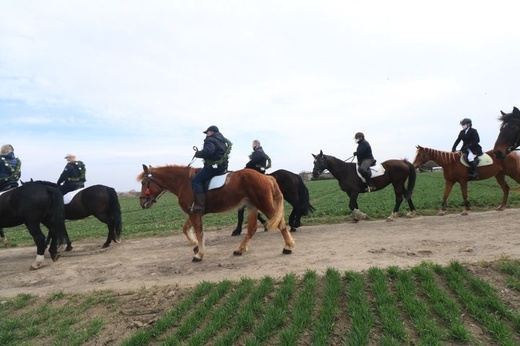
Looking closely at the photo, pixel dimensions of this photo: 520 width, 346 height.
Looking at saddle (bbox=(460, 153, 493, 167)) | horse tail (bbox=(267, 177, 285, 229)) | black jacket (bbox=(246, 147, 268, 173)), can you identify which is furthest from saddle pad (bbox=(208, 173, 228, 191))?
saddle (bbox=(460, 153, 493, 167))

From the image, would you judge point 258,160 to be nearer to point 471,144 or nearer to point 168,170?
point 168,170

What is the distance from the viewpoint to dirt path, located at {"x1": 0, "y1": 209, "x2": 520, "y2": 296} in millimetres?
6391

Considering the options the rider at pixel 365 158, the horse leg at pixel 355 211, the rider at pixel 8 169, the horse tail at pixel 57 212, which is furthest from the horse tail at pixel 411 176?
the rider at pixel 8 169

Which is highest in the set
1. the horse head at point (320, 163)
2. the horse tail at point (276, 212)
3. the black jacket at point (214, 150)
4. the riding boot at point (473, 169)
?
the black jacket at point (214, 150)

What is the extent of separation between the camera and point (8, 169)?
9.04m

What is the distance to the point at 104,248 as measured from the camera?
9.92m

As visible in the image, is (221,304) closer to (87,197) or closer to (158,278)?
(158,278)

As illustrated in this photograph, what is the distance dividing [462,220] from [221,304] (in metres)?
8.53

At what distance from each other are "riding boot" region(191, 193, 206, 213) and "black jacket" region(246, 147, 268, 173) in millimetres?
3398

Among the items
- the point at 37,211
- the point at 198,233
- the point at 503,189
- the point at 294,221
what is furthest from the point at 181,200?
the point at 503,189

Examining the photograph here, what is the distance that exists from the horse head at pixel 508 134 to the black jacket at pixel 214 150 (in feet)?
20.3

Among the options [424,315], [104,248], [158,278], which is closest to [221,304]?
[158,278]

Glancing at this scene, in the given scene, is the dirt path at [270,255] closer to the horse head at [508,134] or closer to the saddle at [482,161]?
the saddle at [482,161]

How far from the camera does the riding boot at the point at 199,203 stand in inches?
303
